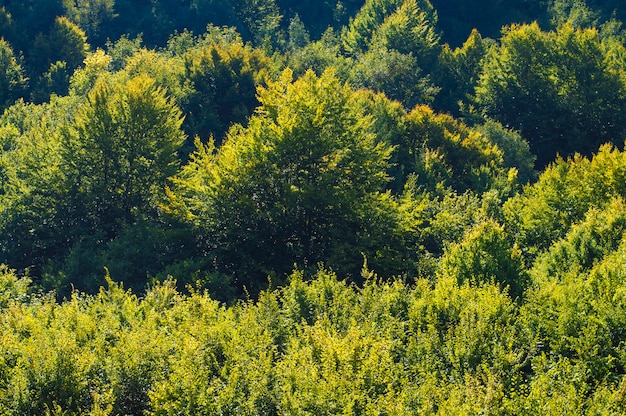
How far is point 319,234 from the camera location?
32.1 meters

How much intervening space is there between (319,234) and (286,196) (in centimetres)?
242

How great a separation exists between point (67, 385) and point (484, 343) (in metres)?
10.4

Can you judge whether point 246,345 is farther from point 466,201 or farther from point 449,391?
point 466,201

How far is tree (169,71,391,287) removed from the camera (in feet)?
103

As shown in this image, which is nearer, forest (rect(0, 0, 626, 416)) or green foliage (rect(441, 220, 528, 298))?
forest (rect(0, 0, 626, 416))

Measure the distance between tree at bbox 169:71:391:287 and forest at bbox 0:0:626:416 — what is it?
105 millimetres

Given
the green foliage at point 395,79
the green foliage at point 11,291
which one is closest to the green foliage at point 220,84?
the green foliage at point 395,79

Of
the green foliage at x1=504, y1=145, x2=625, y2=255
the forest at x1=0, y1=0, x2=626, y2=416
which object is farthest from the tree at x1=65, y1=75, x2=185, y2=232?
the green foliage at x1=504, y1=145, x2=625, y2=255

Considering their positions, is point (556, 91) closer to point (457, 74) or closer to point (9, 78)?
point (457, 74)

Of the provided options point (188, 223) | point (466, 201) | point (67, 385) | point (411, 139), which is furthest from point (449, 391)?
point (411, 139)

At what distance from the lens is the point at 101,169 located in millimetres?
37281

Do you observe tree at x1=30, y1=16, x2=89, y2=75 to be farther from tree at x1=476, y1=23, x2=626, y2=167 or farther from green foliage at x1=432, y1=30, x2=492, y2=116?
tree at x1=476, y1=23, x2=626, y2=167

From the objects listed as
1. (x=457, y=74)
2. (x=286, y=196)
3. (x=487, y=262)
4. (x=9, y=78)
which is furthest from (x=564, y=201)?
(x=9, y=78)

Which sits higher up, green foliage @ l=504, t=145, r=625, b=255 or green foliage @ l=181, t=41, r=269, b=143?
green foliage @ l=181, t=41, r=269, b=143
